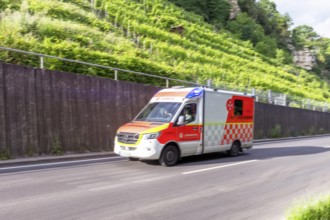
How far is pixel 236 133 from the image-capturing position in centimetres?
1473

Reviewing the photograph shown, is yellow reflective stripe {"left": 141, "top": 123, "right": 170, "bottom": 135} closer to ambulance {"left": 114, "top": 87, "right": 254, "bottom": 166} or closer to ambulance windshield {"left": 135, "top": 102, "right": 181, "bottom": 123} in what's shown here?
ambulance {"left": 114, "top": 87, "right": 254, "bottom": 166}

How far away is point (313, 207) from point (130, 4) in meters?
38.5

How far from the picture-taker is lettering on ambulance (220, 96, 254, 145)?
46.6ft

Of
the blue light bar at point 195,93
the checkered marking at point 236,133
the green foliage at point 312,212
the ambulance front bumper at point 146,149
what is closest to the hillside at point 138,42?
the blue light bar at point 195,93

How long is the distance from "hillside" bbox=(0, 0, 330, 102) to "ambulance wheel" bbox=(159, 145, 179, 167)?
5.99m

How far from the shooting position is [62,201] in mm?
6965

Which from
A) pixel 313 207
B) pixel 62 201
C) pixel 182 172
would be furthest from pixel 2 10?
pixel 313 207

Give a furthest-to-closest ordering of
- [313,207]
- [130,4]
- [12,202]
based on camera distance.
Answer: [130,4], [12,202], [313,207]

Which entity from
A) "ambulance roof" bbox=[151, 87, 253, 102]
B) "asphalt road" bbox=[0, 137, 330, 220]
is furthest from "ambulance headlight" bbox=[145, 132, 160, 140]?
"ambulance roof" bbox=[151, 87, 253, 102]

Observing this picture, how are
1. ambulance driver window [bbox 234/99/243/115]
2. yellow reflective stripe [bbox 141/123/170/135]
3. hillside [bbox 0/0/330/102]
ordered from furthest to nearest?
hillside [bbox 0/0/330/102], ambulance driver window [bbox 234/99/243/115], yellow reflective stripe [bbox 141/123/170/135]

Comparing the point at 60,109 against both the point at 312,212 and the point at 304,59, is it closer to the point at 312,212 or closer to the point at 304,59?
the point at 312,212

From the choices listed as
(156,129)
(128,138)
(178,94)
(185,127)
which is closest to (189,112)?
(185,127)

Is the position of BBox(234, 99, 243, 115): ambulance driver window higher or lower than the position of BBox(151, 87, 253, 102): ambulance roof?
lower

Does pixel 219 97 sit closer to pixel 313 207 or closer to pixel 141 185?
pixel 141 185
